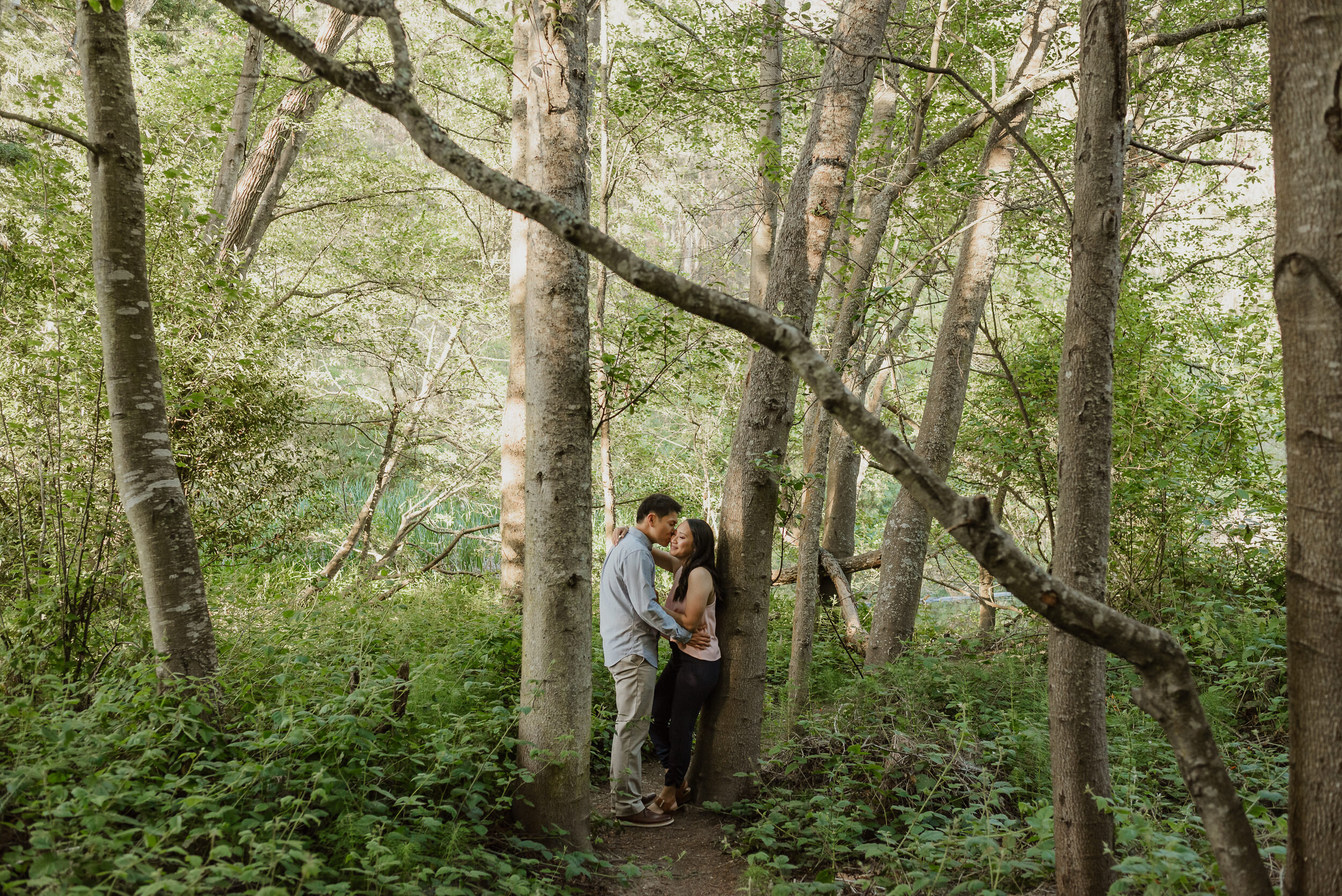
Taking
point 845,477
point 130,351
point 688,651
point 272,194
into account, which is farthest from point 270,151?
point 688,651

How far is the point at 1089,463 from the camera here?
2.94 metres

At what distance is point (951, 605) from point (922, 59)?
1031cm

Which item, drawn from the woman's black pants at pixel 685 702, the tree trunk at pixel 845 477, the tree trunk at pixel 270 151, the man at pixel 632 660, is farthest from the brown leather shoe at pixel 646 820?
the tree trunk at pixel 270 151

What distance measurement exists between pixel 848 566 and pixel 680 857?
5600 mm

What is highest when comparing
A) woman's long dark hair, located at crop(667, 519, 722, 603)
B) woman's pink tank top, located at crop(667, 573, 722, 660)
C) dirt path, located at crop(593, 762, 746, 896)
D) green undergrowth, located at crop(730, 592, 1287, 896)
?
woman's long dark hair, located at crop(667, 519, 722, 603)

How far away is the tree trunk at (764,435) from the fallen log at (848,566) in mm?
3759

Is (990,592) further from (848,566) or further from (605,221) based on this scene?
(605,221)

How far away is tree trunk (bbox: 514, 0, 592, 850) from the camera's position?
3.96m

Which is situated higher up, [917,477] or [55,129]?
[55,129]

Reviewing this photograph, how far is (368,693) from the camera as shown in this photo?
3.53 metres

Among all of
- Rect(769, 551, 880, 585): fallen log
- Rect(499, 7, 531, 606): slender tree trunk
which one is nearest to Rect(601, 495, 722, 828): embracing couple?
Rect(499, 7, 531, 606): slender tree trunk

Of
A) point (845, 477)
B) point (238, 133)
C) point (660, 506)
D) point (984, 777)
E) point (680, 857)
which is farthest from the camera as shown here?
point (845, 477)

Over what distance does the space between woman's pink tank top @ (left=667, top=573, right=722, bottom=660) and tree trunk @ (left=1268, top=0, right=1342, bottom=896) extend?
9.95ft

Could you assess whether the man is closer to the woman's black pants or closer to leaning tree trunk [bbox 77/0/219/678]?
the woman's black pants
